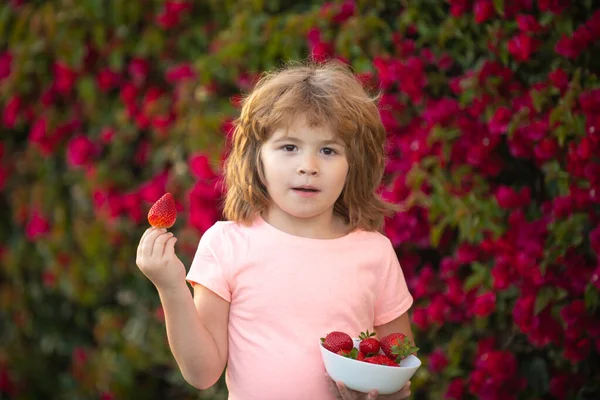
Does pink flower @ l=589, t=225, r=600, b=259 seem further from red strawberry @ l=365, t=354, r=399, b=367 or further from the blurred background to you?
red strawberry @ l=365, t=354, r=399, b=367

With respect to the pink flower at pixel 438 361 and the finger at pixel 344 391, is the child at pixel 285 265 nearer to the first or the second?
the finger at pixel 344 391

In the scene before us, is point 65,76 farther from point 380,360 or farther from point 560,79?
point 380,360

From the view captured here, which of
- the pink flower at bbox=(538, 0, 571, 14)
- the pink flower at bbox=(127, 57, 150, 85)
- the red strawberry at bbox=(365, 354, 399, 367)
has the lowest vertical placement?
the red strawberry at bbox=(365, 354, 399, 367)

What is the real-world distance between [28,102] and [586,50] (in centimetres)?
293

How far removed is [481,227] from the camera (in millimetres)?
2729

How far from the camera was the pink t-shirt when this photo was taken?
2.02 meters

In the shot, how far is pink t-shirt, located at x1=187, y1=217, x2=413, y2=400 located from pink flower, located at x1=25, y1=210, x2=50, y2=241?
2.49 m

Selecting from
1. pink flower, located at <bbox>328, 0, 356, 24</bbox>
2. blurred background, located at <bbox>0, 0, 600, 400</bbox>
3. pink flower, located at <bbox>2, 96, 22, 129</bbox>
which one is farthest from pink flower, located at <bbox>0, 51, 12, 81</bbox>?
pink flower, located at <bbox>328, 0, 356, 24</bbox>

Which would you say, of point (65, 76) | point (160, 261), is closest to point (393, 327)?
point (160, 261)

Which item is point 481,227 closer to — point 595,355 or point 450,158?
point 450,158

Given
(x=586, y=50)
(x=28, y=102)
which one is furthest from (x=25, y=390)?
(x=586, y=50)

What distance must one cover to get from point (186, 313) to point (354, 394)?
16.6 inches

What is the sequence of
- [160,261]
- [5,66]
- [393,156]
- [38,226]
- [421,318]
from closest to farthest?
[160,261], [421,318], [393,156], [38,226], [5,66]

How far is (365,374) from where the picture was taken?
1.91 metres
